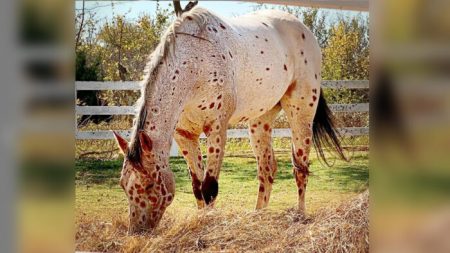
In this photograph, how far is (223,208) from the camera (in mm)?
2965

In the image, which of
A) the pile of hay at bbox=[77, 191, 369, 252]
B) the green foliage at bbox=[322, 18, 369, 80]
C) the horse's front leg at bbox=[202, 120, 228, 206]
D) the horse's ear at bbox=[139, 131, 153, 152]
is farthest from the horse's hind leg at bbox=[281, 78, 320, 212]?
the horse's ear at bbox=[139, 131, 153, 152]

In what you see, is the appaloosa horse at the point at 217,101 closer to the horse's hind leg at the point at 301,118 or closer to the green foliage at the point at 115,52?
the horse's hind leg at the point at 301,118

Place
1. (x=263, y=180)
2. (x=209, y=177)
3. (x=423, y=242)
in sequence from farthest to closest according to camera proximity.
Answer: (x=263, y=180)
(x=209, y=177)
(x=423, y=242)

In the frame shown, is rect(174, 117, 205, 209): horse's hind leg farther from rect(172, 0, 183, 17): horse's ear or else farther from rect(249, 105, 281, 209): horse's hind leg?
rect(172, 0, 183, 17): horse's ear

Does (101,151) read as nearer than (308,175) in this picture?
Yes

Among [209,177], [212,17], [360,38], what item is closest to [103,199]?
[209,177]

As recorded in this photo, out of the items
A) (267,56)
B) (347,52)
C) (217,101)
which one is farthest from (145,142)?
(347,52)

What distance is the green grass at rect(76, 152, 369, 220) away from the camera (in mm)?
2938

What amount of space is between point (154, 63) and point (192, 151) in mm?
530

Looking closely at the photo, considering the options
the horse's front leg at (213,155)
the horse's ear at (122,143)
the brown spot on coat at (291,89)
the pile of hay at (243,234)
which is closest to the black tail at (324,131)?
the brown spot on coat at (291,89)

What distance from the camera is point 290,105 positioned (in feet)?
10.9

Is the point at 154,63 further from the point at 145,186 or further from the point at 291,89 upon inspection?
the point at 291,89

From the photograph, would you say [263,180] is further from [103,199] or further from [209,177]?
[103,199]

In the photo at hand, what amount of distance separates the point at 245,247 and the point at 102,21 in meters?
1.32
